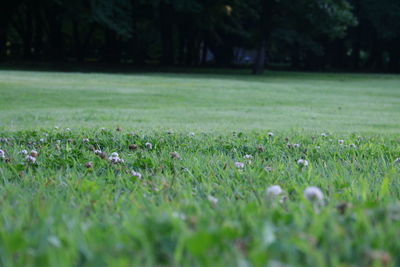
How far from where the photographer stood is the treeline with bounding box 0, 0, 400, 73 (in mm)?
31047

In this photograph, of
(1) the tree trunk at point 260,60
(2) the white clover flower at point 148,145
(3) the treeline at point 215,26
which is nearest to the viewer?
(2) the white clover flower at point 148,145

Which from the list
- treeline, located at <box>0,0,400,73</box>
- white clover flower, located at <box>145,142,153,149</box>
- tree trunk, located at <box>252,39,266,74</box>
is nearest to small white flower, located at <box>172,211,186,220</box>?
white clover flower, located at <box>145,142,153,149</box>

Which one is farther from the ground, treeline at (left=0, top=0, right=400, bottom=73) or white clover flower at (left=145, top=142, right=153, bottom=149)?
treeline at (left=0, top=0, right=400, bottom=73)

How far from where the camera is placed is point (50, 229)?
53.0 inches

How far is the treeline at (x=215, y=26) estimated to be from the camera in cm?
3105

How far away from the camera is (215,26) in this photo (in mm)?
37094

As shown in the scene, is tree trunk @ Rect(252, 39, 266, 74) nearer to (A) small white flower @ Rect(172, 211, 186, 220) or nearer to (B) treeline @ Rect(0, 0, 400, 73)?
(B) treeline @ Rect(0, 0, 400, 73)

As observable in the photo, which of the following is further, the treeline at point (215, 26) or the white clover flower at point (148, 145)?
the treeline at point (215, 26)

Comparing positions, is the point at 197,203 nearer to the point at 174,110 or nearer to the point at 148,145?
the point at 148,145

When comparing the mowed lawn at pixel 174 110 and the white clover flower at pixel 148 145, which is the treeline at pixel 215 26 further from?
the white clover flower at pixel 148 145

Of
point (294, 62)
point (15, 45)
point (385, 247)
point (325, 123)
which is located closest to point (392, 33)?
point (294, 62)

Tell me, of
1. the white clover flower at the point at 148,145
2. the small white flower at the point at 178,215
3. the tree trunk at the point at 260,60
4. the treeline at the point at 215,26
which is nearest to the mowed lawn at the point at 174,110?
the white clover flower at the point at 148,145

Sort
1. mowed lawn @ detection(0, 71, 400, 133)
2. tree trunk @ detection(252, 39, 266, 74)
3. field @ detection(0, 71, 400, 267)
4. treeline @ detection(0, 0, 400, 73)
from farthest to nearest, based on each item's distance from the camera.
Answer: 1. tree trunk @ detection(252, 39, 266, 74)
2. treeline @ detection(0, 0, 400, 73)
3. mowed lawn @ detection(0, 71, 400, 133)
4. field @ detection(0, 71, 400, 267)

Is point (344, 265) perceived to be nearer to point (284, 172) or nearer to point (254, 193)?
point (254, 193)
